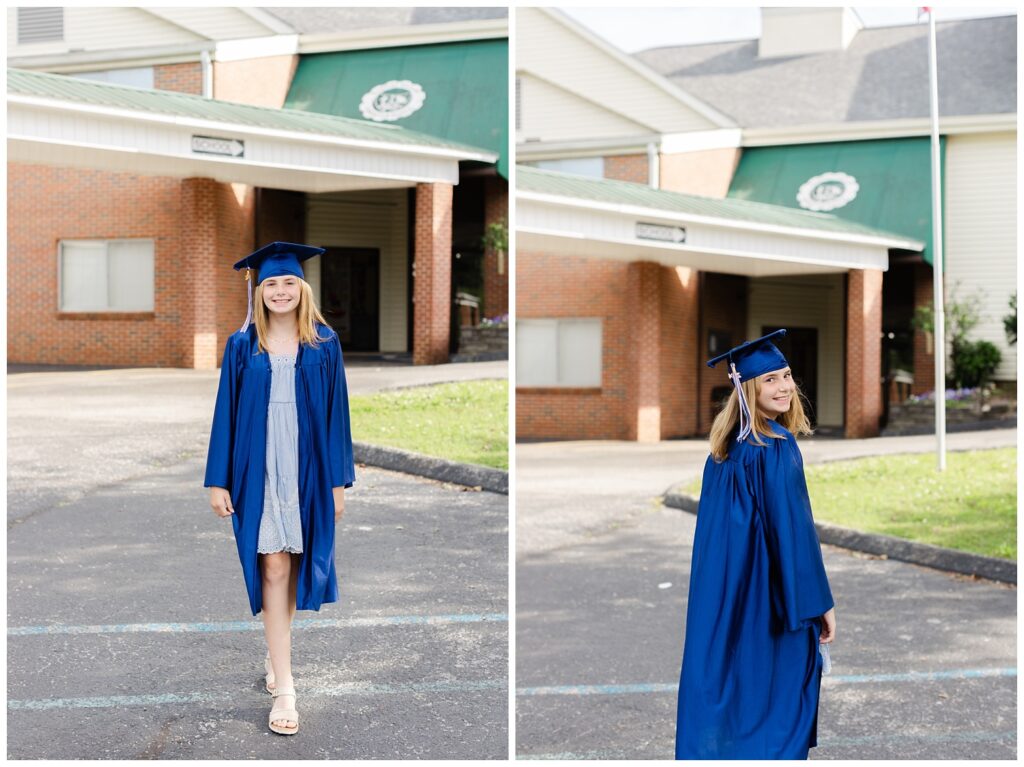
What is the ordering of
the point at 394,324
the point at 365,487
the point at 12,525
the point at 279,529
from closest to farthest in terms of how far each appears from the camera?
the point at 279,529, the point at 12,525, the point at 365,487, the point at 394,324

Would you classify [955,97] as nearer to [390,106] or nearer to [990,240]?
[990,240]

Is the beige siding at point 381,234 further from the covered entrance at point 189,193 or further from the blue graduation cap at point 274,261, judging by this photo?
the blue graduation cap at point 274,261

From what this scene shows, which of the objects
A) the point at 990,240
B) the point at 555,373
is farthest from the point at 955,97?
the point at 555,373

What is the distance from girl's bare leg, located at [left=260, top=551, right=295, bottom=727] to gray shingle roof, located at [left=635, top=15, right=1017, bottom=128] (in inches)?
676

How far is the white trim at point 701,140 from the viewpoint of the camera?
1867 centimetres

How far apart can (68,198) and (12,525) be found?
201 cm

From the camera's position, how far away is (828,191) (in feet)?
62.3

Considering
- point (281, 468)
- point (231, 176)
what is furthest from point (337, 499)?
point (231, 176)

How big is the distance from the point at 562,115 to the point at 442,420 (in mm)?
13847

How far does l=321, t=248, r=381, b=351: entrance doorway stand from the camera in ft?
16.7

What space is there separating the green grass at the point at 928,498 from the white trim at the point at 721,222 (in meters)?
3.54

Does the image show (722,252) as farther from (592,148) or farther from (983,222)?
(983,222)

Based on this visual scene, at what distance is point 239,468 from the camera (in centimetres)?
405

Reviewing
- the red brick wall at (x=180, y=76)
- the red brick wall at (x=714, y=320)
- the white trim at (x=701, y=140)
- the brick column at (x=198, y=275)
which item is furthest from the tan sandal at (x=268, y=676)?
the white trim at (x=701, y=140)
